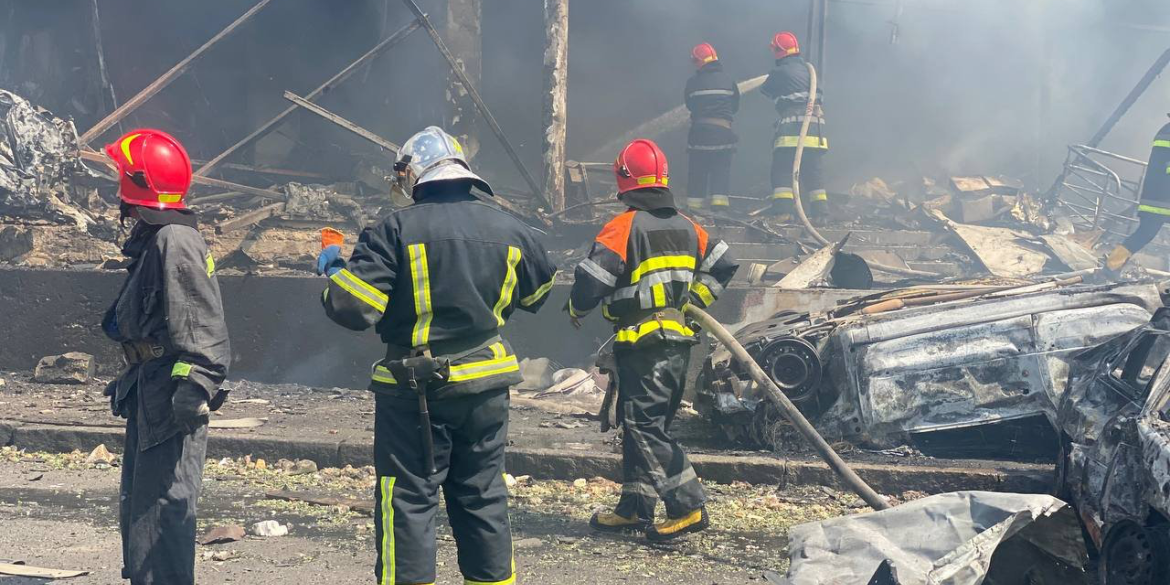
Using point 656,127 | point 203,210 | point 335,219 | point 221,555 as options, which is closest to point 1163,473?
point 221,555

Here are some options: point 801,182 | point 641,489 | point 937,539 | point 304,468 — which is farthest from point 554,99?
point 937,539

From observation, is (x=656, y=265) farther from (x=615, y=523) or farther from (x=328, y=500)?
(x=328, y=500)

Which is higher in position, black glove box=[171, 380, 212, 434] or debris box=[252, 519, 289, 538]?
black glove box=[171, 380, 212, 434]

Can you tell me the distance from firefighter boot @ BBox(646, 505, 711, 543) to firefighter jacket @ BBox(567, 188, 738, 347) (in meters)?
0.88

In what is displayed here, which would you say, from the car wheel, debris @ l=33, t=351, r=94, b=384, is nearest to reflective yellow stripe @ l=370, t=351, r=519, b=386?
the car wheel

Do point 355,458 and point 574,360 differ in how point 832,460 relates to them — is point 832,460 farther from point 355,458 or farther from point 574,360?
point 574,360

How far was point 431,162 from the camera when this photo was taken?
11.7 ft

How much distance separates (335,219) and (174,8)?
5660 millimetres

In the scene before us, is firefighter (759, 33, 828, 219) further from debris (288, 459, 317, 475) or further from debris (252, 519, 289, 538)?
debris (252, 519, 289, 538)

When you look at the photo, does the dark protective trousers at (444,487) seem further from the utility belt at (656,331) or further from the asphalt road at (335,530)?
the utility belt at (656,331)

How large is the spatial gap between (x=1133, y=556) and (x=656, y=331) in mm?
2257

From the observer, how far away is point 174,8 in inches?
531

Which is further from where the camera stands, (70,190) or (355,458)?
(70,190)

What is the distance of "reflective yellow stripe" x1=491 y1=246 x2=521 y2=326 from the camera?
355 centimetres
